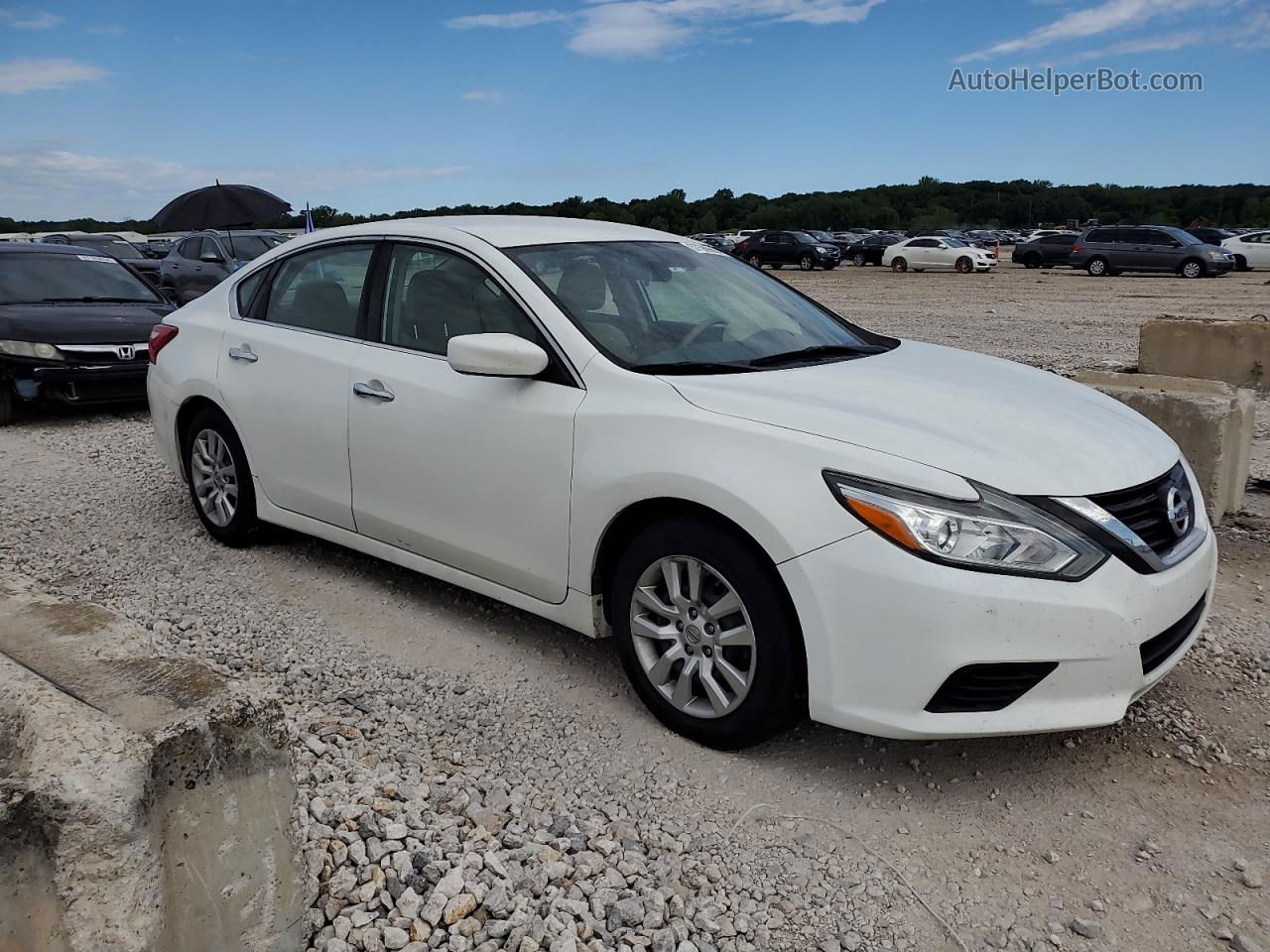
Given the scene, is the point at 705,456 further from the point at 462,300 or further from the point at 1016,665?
the point at 462,300

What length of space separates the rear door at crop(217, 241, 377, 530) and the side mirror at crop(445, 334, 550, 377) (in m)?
0.95

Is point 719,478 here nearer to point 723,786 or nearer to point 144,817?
point 723,786

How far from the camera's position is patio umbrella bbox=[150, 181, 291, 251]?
17281 mm

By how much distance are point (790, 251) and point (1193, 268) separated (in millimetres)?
13604

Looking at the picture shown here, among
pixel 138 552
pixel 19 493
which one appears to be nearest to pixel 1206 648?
pixel 138 552

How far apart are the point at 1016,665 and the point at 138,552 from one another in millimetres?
4316

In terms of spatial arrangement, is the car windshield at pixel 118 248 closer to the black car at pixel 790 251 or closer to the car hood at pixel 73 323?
the car hood at pixel 73 323

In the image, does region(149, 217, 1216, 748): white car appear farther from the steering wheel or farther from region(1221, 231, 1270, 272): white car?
region(1221, 231, 1270, 272): white car

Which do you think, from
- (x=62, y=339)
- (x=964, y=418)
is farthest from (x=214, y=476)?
(x=62, y=339)

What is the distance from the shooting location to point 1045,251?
125ft

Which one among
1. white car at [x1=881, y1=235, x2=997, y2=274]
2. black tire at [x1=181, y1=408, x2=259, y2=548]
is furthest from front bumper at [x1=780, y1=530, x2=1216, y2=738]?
white car at [x1=881, y1=235, x2=997, y2=274]

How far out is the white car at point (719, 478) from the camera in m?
2.87

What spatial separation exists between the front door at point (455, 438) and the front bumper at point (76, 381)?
579 cm

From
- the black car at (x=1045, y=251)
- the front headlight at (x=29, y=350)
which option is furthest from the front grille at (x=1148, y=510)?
the black car at (x=1045, y=251)
